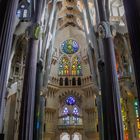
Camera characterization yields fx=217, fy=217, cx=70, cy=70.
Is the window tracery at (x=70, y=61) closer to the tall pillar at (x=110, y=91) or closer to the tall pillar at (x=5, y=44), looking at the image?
the tall pillar at (x=110, y=91)

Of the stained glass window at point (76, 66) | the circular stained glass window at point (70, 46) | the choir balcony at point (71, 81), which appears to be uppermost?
the circular stained glass window at point (70, 46)

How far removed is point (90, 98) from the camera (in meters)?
28.3

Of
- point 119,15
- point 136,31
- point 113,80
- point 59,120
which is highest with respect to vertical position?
point 119,15

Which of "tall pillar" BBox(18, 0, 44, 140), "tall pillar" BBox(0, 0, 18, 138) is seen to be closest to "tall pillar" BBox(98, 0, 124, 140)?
"tall pillar" BBox(18, 0, 44, 140)

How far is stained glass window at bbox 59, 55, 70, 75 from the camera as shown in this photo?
31281mm

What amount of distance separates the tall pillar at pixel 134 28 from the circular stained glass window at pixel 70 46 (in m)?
22.9

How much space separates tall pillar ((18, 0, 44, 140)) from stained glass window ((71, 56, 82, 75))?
15297 millimetres

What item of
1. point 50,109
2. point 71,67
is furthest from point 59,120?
point 71,67

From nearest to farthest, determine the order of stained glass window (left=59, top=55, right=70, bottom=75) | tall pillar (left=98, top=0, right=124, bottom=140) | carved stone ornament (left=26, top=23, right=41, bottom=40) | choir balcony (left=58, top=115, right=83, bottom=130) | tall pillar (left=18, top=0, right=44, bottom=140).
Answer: tall pillar (left=18, top=0, right=44, bottom=140)
tall pillar (left=98, top=0, right=124, bottom=140)
carved stone ornament (left=26, top=23, right=41, bottom=40)
choir balcony (left=58, top=115, right=83, bottom=130)
stained glass window (left=59, top=55, right=70, bottom=75)

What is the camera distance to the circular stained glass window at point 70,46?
32750 mm

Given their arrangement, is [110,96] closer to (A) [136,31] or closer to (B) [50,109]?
(A) [136,31]

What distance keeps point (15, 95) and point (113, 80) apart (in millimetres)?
10877

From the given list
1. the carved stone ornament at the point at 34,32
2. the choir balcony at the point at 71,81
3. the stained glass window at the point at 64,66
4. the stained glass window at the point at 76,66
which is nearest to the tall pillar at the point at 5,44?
the carved stone ornament at the point at 34,32

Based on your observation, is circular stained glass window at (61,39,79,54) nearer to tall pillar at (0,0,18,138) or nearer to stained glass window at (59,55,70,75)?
stained glass window at (59,55,70,75)
